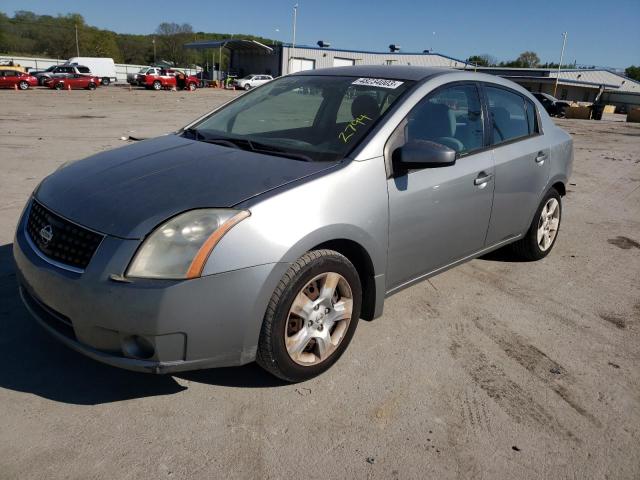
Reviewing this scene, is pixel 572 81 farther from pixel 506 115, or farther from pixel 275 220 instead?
pixel 275 220

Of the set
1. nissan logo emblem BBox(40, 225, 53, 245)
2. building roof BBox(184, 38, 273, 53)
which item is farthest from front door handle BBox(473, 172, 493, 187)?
building roof BBox(184, 38, 273, 53)

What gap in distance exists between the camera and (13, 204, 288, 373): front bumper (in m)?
2.21

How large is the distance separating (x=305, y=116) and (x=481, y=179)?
136 centimetres

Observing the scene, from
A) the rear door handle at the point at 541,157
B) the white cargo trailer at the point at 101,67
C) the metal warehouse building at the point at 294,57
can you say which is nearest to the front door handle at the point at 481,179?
the rear door handle at the point at 541,157

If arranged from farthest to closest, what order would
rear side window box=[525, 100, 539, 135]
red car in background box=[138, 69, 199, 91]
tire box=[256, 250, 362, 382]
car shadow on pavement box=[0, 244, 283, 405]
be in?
1. red car in background box=[138, 69, 199, 91]
2. rear side window box=[525, 100, 539, 135]
3. car shadow on pavement box=[0, 244, 283, 405]
4. tire box=[256, 250, 362, 382]

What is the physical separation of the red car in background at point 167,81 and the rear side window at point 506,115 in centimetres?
4205

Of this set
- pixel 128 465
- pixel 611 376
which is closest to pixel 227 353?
pixel 128 465

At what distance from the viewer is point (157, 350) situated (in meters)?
2.26

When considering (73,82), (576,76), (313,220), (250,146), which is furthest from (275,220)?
(576,76)

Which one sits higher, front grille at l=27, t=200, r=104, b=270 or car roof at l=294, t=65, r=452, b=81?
car roof at l=294, t=65, r=452, b=81

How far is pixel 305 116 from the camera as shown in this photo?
3863 mm

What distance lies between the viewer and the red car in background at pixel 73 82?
35312mm

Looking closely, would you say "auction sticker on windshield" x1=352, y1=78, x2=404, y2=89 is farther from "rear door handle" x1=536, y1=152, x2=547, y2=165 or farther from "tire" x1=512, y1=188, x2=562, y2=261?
"tire" x1=512, y1=188, x2=562, y2=261

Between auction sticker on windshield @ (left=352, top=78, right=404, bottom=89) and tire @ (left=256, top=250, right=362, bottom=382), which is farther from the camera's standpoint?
auction sticker on windshield @ (left=352, top=78, right=404, bottom=89)
